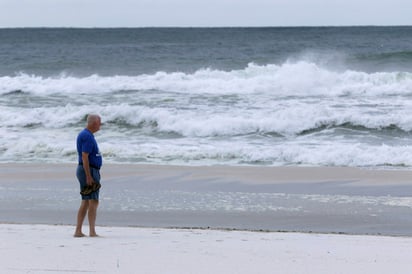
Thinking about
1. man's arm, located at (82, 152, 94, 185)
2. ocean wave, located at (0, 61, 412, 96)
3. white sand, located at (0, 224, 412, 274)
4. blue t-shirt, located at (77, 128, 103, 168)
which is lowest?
white sand, located at (0, 224, 412, 274)

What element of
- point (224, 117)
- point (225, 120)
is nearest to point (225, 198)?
point (225, 120)

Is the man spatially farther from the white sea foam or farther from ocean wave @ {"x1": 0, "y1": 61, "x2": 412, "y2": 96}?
ocean wave @ {"x1": 0, "y1": 61, "x2": 412, "y2": 96}

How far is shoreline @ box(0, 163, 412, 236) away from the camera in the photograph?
962 centimetres

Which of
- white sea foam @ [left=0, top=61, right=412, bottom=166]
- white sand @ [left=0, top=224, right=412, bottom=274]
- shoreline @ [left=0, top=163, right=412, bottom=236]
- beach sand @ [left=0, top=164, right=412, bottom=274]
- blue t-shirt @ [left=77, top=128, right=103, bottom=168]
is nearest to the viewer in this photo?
white sand @ [left=0, top=224, right=412, bottom=274]

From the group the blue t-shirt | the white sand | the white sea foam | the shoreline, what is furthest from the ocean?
the blue t-shirt

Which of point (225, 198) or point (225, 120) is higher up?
point (225, 120)

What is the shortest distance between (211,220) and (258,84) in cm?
1919

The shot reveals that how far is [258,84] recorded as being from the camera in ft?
93.9

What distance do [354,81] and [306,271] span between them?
75.6ft

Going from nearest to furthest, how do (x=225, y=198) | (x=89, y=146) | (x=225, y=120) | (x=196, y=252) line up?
(x=196, y=252) < (x=89, y=146) < (x=225, y=198) < (x=225, y=120)

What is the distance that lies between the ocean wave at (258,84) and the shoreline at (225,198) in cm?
1328

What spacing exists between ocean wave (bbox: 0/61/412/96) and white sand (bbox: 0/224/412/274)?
1814 centimetres

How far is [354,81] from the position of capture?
95.2 ft

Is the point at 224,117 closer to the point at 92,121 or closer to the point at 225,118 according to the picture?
the point at 225,118
